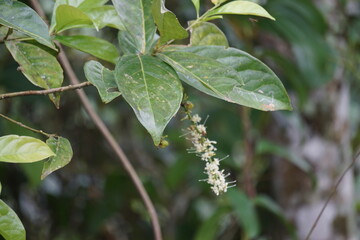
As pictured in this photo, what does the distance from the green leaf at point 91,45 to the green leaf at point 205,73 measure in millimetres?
125

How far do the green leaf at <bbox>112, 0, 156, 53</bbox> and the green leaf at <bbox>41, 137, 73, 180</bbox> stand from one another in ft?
0.46

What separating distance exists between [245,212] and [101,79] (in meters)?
0.92

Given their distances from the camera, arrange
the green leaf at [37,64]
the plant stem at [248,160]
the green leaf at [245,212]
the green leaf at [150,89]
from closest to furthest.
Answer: the green leaf at [150,89] < the green leaf at [37,64] < the green leaf at [245,212] < the plant stem at [248,160]

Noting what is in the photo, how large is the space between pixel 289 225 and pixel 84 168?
2.62 feet

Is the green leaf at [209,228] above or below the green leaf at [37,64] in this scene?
below

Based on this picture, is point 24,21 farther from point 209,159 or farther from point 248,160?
point 248,160

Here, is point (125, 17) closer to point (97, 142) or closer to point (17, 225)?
point (17, 225)

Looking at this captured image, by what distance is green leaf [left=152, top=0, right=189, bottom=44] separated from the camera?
2.06 ft

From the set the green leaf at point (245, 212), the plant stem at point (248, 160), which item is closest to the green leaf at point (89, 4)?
the green leaf at point (245, 212)

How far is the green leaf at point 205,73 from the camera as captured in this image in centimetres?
61

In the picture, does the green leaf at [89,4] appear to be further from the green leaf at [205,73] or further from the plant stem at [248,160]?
the plant stem at [248,160]

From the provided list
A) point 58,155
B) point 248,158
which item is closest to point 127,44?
point 58,155

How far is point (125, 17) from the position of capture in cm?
65

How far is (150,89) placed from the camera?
0.60 meters
